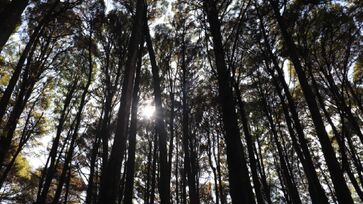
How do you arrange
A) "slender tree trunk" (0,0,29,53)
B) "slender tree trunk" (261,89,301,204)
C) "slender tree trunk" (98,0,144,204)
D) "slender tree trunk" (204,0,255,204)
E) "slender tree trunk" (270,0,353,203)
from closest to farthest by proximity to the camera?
1. "slender tree trunk" (0,0,29,53)
2. "slender tree trunk" (98,0,144,204)
3. "slender tree trunk" (204,0,255,204)
4. "slender tree trunk" (270,0,353,203)
5. "slender tree trunk" (261,89,301,204)

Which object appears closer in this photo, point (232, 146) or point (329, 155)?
point (232, 146)

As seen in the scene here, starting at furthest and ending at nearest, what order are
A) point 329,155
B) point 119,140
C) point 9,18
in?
point 329,155 < point 119,140 < point 9,18

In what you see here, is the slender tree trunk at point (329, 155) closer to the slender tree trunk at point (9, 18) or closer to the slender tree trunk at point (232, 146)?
the slender tree trunk at point (232, 146)

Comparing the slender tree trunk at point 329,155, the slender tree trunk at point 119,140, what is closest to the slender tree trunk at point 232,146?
the slender tree trunk at point 119,140

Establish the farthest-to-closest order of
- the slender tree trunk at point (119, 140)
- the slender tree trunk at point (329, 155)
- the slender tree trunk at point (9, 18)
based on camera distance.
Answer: the slender tree trunk at point (329, 155) → the slender tree trunk at point (119, 140) → the slender tree trunk at point (9, 18)

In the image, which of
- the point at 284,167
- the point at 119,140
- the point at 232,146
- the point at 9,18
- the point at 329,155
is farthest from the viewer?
the point at 284,167

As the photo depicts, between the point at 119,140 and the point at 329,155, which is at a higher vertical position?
the point at 329,155

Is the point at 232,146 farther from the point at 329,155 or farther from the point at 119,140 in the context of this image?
the point at 329,155

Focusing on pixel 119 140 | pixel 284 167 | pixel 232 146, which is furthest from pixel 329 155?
pixel 284 167

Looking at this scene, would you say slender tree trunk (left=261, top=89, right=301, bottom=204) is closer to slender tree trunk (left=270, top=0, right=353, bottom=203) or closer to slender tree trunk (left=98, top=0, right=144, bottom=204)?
slender tree trunk (left=270, top=0, right=353, bottom=203)

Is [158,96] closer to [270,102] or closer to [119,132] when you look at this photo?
[119,132]

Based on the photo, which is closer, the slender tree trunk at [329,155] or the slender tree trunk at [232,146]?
the slender tree trunk at [232,146]

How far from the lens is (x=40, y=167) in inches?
680

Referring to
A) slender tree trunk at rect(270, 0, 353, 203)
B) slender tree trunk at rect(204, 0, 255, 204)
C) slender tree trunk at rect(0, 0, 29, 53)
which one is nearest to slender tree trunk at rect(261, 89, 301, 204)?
slender tree trunk at rect(270, 0, 353, 203)
